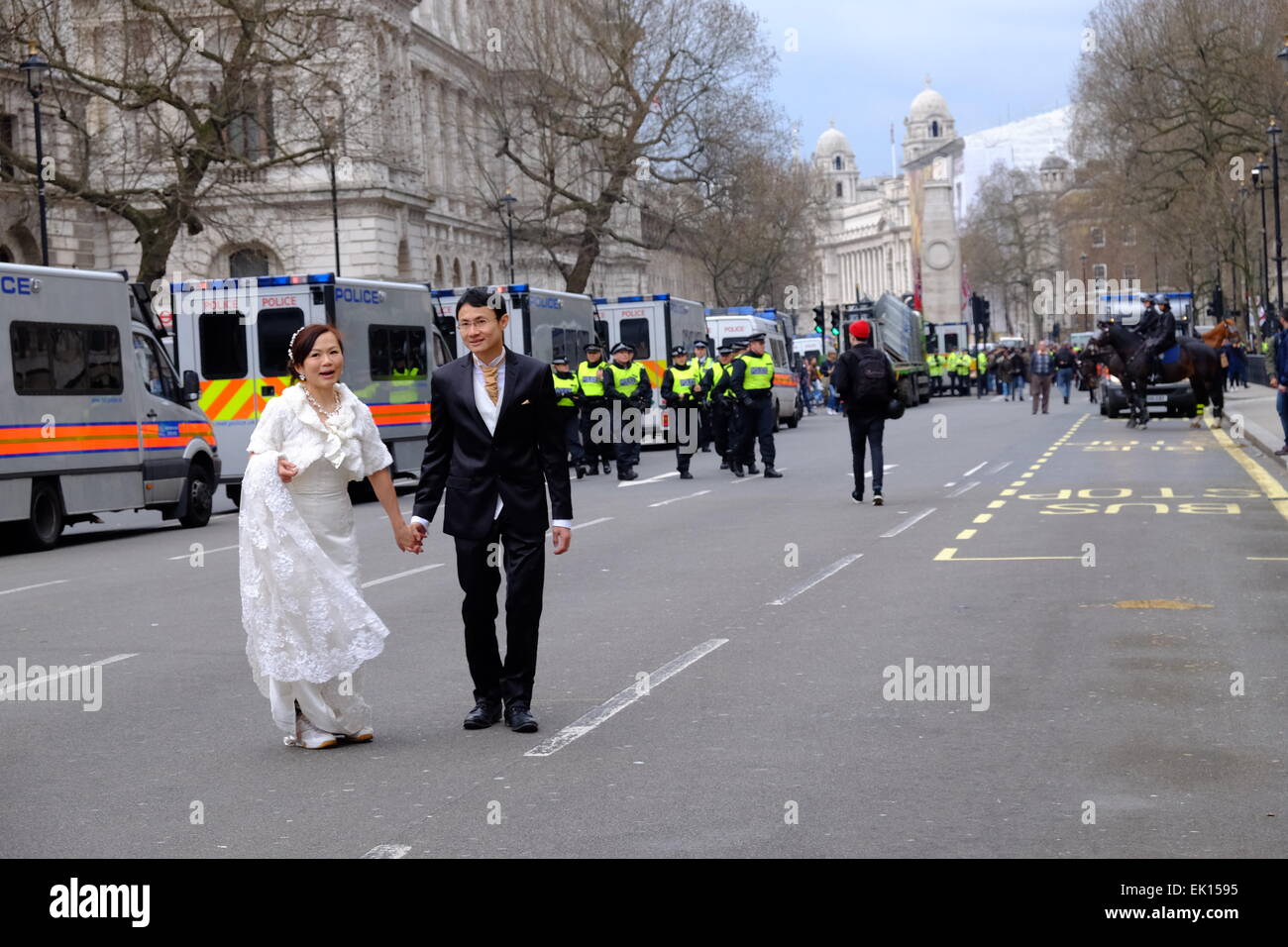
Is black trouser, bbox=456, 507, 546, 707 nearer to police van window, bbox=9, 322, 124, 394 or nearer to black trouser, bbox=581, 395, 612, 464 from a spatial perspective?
police van window, bbox=9, 322, 124, 394

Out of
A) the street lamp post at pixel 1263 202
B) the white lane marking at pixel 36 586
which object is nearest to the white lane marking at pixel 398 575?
the white lane marking at pixel 36 586

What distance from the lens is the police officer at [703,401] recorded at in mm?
29453

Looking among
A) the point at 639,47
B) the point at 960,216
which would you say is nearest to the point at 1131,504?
the point at 639,47

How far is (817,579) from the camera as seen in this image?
13.8 m

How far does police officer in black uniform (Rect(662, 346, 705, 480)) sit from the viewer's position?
2761 centimetres

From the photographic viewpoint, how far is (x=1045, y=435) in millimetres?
34656

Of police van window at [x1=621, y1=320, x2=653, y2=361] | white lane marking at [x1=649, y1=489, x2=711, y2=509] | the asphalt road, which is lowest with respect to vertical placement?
the asphalt road

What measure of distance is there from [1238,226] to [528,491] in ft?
182

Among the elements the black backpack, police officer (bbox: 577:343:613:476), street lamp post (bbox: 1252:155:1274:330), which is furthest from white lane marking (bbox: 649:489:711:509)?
street lamp post (bbox: 1252:155:1274:330)

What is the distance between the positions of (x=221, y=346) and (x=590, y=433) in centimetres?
579

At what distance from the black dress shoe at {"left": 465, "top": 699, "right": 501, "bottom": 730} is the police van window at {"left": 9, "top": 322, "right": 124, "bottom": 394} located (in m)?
12.9

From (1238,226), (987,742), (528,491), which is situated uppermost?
(1238,226)

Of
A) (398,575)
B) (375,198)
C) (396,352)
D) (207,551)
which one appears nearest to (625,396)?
(396,352)
